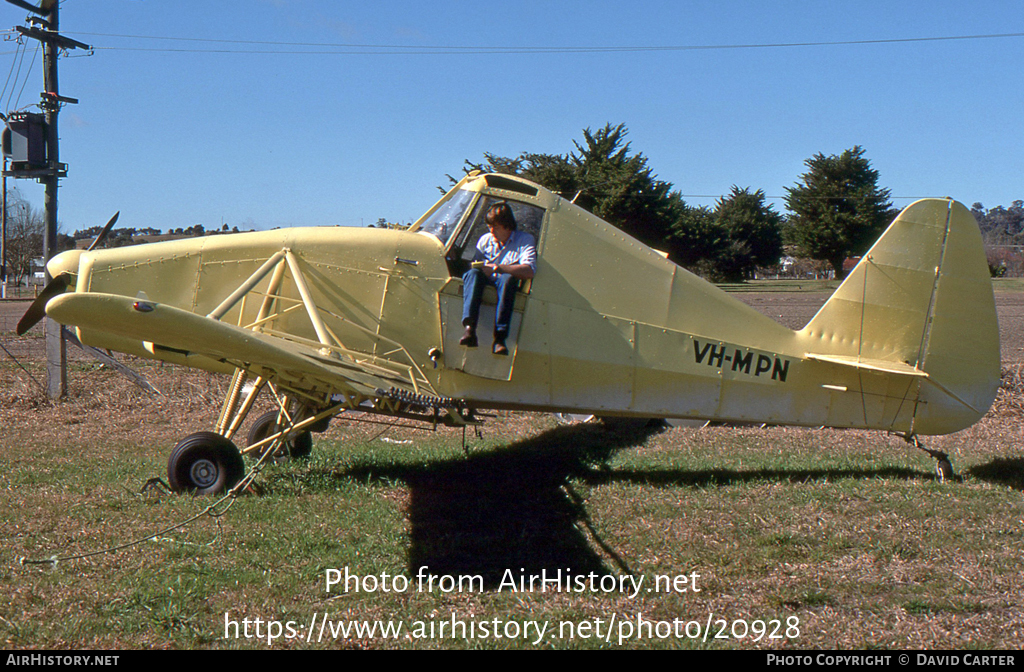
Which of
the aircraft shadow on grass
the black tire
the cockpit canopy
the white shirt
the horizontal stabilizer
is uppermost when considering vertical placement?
the cockpit canopy

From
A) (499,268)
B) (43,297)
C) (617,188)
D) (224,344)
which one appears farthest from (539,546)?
(617,188)

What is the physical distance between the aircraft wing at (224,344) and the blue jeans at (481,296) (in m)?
0.74

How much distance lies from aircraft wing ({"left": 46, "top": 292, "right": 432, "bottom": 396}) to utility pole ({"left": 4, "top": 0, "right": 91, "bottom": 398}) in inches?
229

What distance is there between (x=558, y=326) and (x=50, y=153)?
8.91 meters

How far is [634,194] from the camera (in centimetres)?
3175

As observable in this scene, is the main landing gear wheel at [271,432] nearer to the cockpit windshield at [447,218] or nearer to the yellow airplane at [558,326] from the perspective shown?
the yellow airplane at [558,326]

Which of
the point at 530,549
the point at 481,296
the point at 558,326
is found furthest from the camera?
the point at 558,326

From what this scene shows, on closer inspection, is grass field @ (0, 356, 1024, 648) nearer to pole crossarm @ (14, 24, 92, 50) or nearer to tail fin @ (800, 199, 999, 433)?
tail fin @ (800, 199, 999, 433)

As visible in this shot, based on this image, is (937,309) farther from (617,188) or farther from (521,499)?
(617,188)

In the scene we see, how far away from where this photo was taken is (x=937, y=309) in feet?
22.9

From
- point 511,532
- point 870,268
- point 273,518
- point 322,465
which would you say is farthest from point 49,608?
point 870,268

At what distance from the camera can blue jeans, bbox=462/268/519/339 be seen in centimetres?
606

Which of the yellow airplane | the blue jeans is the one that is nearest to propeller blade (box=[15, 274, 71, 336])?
the yellow airplane

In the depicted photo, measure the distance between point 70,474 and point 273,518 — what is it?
2.91m
